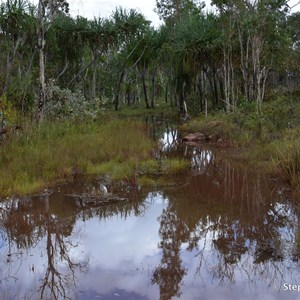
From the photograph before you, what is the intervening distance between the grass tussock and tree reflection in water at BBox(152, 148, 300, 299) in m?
1.91

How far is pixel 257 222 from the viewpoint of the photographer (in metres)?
5.28

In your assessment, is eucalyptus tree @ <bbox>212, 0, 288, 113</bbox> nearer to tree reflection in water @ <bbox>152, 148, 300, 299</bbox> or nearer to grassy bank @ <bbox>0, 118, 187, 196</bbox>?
grassy bank @ <bbox>0, 118, 187, 196</bbox>

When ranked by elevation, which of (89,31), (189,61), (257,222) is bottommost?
(257,222)

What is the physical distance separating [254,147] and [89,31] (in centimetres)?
1388

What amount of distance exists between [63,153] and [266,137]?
516 centimetres

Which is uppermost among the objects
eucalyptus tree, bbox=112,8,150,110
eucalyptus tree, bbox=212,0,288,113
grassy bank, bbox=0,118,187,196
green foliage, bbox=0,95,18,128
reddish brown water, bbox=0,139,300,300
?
eucalyptus tree, bbox=112,8,150,110

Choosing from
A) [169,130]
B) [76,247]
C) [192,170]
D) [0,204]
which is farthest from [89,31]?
[76,247]

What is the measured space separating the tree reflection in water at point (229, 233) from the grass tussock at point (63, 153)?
1909 mm

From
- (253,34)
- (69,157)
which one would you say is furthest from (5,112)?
(253,34)

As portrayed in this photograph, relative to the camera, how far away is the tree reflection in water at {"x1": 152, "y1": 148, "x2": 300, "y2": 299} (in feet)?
12.9

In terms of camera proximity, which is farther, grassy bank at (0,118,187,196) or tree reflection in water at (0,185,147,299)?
grassy bank at (0,118,187,196)

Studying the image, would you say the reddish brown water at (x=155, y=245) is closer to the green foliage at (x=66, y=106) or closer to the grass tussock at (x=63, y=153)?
the grass tussock at (x=63, y=153)

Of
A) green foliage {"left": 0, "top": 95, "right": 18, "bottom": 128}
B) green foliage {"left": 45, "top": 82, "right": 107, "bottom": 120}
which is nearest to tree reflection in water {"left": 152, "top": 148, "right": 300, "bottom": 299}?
green foliage {"left": 0, "top": 95, "right": 18, "bottom": 128}

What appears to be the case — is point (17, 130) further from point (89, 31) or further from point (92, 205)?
point (89, 31)
